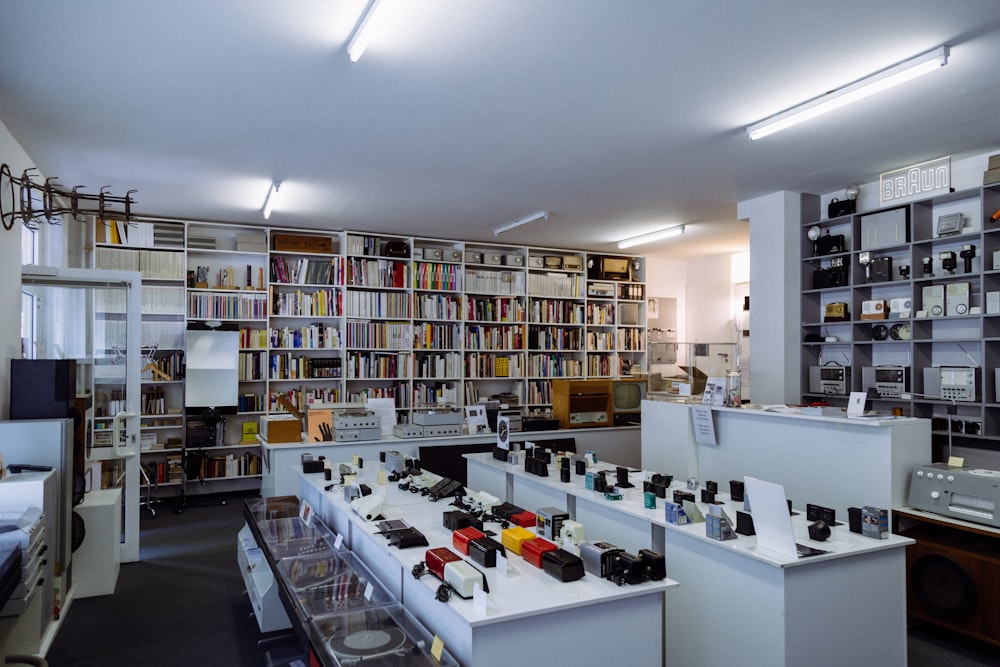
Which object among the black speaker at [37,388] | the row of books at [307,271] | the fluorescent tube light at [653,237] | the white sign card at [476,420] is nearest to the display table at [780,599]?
the white sign card at [476,420]

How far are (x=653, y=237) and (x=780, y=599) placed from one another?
578cm

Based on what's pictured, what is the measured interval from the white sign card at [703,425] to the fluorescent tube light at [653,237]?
2.87 meters

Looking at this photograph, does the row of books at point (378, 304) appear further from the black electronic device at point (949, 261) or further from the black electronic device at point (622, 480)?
the black electronic device at point (949, 261)

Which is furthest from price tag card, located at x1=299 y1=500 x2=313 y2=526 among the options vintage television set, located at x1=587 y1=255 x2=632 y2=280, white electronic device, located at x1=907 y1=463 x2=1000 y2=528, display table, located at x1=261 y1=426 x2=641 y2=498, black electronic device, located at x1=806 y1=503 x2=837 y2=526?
vintage television set, located at x1=587 y1=255 x2=632 y2=280

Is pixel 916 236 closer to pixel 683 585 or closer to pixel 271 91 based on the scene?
pixel 683 585

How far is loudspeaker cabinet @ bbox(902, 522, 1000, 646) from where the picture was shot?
3.32m

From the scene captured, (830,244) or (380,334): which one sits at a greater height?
(830,244)

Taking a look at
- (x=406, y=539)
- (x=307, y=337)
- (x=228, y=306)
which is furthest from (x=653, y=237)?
(x=406, y=539)

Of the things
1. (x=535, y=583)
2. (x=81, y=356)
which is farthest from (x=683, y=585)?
(x=81, y=356)

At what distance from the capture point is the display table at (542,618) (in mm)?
1852

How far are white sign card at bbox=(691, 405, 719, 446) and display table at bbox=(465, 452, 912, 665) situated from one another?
6.22 feet

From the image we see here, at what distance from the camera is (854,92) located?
343 centimetres

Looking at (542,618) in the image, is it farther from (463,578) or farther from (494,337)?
(494,337)

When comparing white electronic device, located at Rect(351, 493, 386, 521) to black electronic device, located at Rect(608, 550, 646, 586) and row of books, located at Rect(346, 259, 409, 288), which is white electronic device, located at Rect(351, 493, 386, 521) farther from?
row of books, located at Rect(346, 259, 409, 288)
